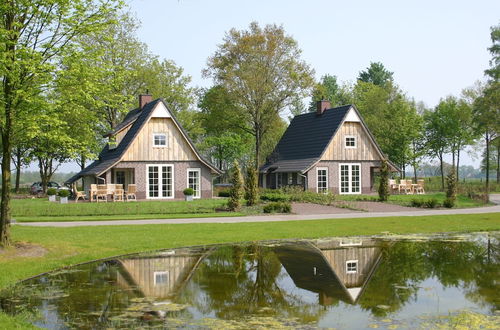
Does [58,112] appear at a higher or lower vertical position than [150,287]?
higher

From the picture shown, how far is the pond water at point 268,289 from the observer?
884 centimetres

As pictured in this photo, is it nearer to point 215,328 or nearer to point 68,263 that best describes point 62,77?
point 68,263

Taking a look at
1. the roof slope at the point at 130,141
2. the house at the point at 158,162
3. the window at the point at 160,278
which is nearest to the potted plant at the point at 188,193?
the house at the point at 158,162

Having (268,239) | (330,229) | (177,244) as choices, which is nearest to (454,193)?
(330,229)

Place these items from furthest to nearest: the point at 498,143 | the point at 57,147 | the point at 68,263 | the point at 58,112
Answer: the point at 498,143 → the point at 57,147 → the point at 58,112 → the point at 68,263

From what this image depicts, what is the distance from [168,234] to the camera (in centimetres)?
1900

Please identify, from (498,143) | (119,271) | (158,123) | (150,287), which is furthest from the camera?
(498,143)

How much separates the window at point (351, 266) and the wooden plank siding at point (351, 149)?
27.0m

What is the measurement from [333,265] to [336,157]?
28111 mm

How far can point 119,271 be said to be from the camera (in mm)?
13094

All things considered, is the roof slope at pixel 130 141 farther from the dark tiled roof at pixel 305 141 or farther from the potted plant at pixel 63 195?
the dark tiled roof at pixel 305 141

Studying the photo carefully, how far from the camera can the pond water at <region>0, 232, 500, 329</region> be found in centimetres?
884

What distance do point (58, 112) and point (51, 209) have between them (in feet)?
42.7

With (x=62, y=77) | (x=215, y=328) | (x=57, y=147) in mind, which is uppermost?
(x=62, y=77)
